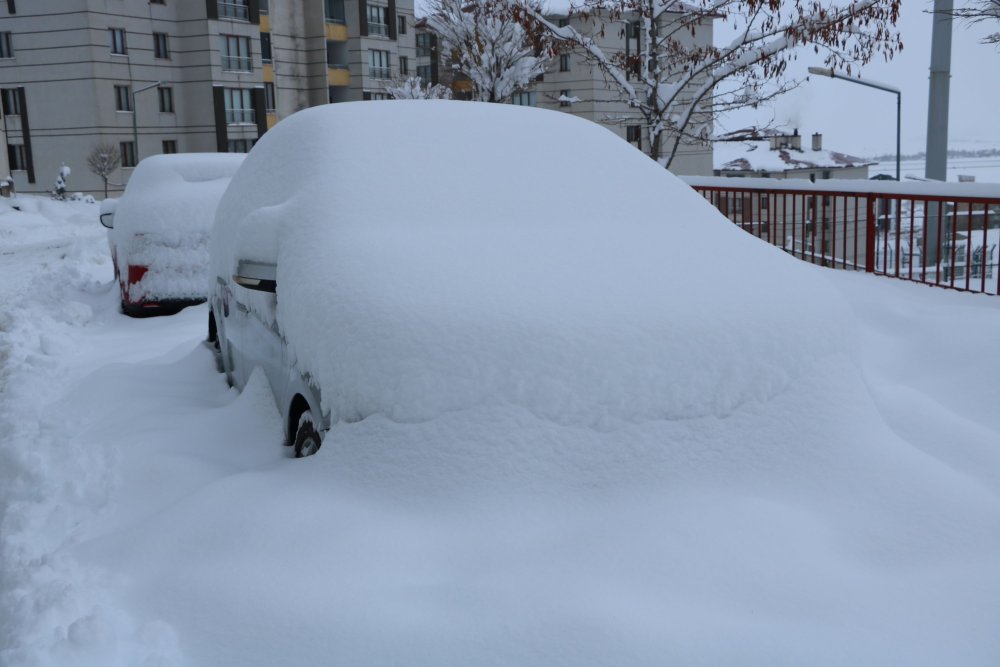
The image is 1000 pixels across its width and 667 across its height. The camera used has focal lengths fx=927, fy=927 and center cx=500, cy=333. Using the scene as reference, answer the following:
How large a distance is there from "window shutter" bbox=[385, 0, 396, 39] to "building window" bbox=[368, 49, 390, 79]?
1.16 metres

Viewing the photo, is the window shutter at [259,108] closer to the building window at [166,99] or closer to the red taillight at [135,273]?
the building window at [166,99]

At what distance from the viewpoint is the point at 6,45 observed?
41.2m

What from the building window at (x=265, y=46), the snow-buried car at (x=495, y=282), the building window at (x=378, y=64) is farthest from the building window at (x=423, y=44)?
A: the snow-buried car at (x=495, y=282)

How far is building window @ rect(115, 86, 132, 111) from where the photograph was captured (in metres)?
42.1

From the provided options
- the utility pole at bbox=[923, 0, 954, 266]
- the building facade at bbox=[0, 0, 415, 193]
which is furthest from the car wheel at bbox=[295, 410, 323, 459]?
the building facade at bbox=[0, 0, 415, 193]

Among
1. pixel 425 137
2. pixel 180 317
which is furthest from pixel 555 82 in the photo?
pixel 425 137

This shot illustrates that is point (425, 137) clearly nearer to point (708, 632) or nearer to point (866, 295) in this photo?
point (708, 632)

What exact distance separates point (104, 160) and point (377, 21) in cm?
1939

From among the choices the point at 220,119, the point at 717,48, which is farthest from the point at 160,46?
the point at 717,48

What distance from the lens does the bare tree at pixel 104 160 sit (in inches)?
Result: 1522

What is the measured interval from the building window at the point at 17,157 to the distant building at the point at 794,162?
116 feet

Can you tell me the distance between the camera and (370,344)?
313 cm

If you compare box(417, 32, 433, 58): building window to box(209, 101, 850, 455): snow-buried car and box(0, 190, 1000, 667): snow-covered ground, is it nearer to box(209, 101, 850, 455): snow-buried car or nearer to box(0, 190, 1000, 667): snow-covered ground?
box(209, 101, 850, 455): snow-buried car

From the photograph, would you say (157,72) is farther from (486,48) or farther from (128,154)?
(486,48)
